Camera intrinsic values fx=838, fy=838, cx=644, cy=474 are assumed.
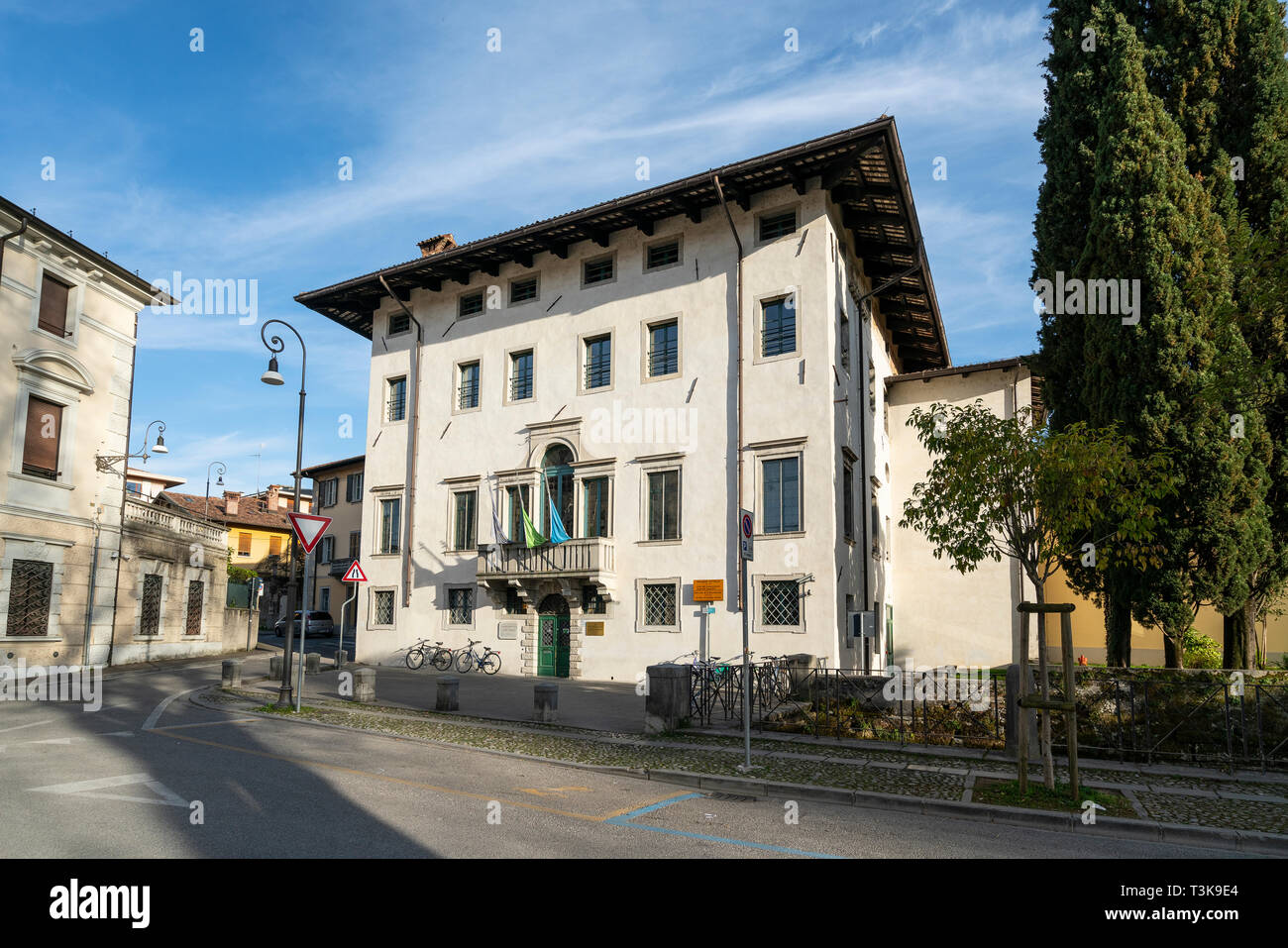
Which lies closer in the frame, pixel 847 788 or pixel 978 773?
pixel 847 788

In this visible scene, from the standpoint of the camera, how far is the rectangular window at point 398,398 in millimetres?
30031

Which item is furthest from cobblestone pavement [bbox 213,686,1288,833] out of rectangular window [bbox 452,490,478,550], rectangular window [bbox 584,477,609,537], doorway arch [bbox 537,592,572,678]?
rectangular window [bbox 452,490,478,550]

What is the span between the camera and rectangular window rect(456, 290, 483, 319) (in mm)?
28766

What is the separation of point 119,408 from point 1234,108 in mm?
29805

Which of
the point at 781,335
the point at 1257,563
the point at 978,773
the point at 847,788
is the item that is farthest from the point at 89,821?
the point at 781,335

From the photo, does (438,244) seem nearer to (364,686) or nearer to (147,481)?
(364,686)

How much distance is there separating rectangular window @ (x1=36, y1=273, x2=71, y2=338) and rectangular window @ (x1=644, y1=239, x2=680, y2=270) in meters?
16.9

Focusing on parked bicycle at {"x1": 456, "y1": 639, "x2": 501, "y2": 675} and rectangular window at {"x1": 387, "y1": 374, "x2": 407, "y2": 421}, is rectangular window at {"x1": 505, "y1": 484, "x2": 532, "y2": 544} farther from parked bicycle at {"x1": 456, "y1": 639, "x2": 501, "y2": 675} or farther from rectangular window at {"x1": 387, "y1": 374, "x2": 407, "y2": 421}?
rectangular window at {"x1": 387, "y1": 374, "x2": 407, "y2": 421}

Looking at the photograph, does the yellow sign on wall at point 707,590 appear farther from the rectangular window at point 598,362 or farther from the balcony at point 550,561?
the rectangular window at point 598,362

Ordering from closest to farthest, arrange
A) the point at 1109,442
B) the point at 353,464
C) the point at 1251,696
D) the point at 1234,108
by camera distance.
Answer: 1. the point at 1109,442
2. the point at 1251,696
3. the point at 1234,108
4. the point at 353,464

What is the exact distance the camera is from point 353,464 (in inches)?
1870

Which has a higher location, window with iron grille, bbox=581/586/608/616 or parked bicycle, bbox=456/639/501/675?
window with iron grille, bbox=581/586/608/616

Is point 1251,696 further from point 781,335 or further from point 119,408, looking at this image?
point 119,408

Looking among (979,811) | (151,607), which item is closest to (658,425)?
(979,811)
